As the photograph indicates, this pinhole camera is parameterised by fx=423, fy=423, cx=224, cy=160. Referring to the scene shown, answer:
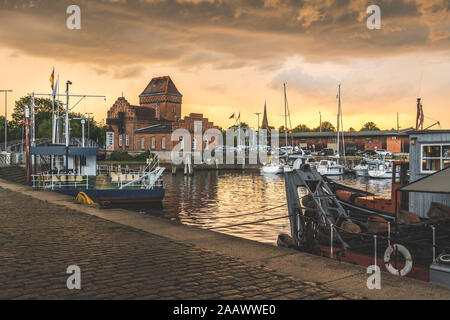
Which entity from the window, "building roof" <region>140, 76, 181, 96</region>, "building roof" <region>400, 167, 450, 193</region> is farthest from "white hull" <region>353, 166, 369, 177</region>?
"building roof" <region>400, 167, 450, 193</region>

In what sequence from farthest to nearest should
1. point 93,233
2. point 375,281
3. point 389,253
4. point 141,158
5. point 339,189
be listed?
1. point 141,158
2. point 339,189
3. point 93,233
4. point 389,253
5. point 375,281

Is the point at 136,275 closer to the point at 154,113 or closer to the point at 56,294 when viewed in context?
the point at 56,294

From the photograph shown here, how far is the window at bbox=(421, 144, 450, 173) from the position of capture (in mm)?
16391

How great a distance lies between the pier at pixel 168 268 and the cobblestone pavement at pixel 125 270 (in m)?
0.02

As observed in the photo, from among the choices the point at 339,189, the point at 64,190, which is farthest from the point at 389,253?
the point at 64,190

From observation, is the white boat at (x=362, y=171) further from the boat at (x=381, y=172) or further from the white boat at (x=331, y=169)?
the white boat at (x=331, y=169)

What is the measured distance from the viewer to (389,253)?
37.2ft

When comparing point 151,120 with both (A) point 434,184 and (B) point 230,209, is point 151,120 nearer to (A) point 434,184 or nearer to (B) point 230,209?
(B) point 230,209

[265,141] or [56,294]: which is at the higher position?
[265,141]

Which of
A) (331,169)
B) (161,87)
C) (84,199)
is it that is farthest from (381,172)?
(161,87)

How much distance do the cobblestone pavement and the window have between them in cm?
1041

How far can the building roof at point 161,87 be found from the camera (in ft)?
386

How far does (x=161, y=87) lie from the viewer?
118875mm
